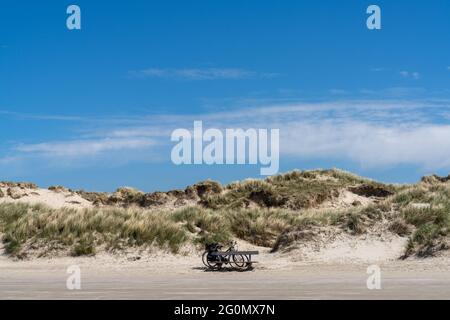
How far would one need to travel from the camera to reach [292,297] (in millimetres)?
14016

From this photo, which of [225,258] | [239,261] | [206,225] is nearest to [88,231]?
[206,225]

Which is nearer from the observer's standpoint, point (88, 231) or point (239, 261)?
point (239, 261)

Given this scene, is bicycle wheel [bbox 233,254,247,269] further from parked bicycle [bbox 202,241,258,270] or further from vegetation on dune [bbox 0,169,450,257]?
vegetation on dune [bbox 0,169,450,257]

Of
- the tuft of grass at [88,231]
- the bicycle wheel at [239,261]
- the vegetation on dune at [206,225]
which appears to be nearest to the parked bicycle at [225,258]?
the bicycle wheel at [239,261]

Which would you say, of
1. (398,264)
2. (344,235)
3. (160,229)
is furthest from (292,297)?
(160,229)

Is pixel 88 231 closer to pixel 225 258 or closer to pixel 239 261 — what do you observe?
pixel 225 258

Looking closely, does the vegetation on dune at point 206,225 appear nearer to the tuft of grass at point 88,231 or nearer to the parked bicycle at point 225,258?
the tuft of grass at point 88,231

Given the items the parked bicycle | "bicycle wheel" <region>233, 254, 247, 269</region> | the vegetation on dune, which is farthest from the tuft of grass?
the parked bicycle

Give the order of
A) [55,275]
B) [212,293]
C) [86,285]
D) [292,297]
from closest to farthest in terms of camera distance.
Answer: [292,297]
[212,293]
[86,285]
[55,275]

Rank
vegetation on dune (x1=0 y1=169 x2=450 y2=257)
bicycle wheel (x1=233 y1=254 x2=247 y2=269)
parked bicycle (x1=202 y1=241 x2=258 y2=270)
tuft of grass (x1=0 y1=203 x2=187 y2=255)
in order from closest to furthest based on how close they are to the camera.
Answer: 1. parked bicycle (x1=202 y1=241 x2=258 y2=270)
2. bicycle wheel (x1=233 y1=254 x2=247 y2=269)
3. vegetation on dune (x1=0 y1=169 x2=450 y2=257)
4. tuft of grass (x1=0 y1=203 x2=187 y2=255)

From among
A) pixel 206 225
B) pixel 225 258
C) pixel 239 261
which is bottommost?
pixel 239 261
